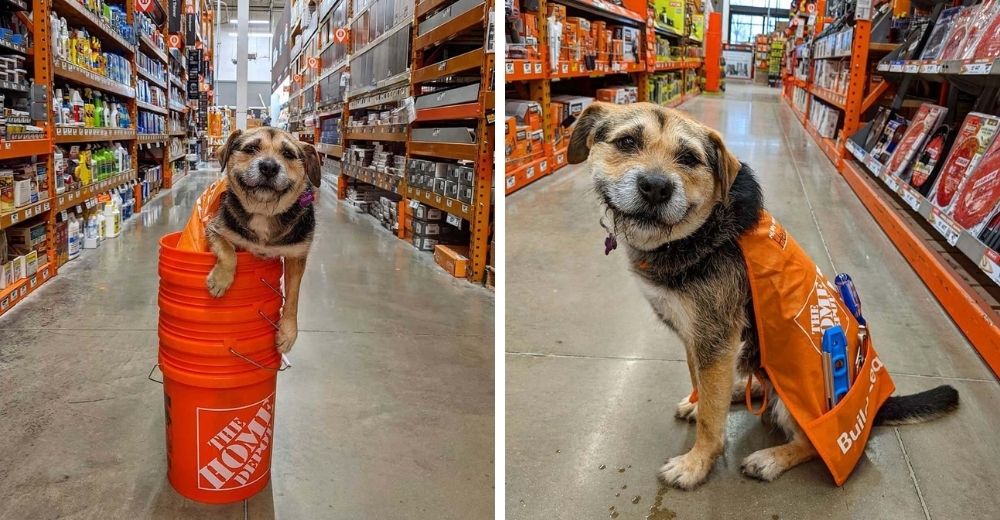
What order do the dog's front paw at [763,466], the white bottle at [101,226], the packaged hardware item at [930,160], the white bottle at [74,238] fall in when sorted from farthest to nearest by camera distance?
the white bottle at [101,226] < the white bottle at [74,238] < the packaged hardware item at [930,160] < the dog's front paw at [763,466]

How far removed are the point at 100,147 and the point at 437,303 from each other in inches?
134

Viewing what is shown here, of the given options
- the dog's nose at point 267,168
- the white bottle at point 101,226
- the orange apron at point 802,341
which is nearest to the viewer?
the orange apron at point 802,341

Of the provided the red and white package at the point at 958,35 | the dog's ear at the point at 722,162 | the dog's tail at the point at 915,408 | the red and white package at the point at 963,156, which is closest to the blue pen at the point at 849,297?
the dog's tail at the point at 915,408

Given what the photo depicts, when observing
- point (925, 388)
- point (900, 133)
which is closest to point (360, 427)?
point (925, 388)

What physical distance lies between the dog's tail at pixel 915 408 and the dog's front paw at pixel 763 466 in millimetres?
406

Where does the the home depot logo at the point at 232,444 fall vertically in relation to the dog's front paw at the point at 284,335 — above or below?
below

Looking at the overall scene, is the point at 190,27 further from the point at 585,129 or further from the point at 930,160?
the point at 585,129

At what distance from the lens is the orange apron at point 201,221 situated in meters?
1.85

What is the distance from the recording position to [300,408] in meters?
2.33

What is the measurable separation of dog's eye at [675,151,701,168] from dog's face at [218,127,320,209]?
3.69ft

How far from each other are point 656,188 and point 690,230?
0.15 metres

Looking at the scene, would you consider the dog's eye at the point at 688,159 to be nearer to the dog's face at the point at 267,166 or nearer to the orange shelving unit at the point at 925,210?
the dog's face at the point at 267,166

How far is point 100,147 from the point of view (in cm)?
523

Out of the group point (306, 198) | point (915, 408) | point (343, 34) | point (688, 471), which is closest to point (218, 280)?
point (306, 198)
